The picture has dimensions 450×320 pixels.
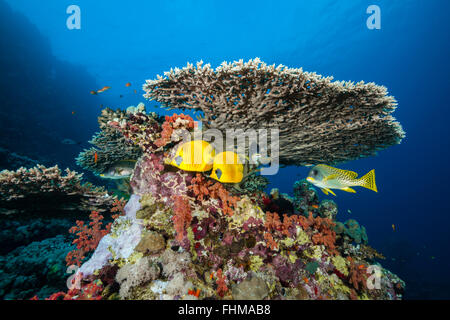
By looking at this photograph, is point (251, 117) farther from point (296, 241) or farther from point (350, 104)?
point (296, 241)

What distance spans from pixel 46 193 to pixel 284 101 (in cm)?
489

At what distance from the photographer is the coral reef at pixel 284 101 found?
112 inches

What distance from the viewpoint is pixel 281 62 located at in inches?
2026

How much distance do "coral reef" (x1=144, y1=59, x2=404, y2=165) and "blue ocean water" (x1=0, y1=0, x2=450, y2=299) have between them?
222 inches

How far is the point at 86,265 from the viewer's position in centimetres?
236

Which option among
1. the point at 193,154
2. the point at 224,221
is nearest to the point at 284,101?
the point at 193,154

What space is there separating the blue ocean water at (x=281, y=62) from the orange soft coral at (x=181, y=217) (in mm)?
7214

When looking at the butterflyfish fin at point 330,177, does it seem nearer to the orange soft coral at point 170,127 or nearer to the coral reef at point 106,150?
the orange soft coral at point 170,127

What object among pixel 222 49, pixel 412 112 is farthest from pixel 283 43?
pixel 412 112

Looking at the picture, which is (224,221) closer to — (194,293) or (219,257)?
(219,257)

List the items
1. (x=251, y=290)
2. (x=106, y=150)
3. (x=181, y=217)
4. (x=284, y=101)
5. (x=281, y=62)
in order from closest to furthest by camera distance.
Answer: (x=251, y=290)
(x=181, y=217)
(x=284, y=101)
(x=106, y=150)
(x=281, y=62)

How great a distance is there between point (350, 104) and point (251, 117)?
1934 millimetres

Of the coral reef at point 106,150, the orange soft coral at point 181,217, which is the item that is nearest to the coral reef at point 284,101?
the coral reef at point 106,150

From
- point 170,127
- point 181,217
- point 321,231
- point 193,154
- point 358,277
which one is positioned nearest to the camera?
point 193,154
